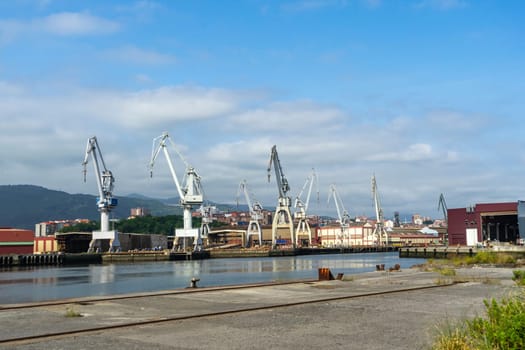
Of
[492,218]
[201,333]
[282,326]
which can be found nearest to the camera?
[201,333]

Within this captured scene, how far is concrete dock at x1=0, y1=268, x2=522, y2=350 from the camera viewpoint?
13.2 meters

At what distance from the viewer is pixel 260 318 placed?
16.9 meters

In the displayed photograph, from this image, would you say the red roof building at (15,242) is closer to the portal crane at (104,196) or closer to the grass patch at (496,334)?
the portal crane at (104,196)

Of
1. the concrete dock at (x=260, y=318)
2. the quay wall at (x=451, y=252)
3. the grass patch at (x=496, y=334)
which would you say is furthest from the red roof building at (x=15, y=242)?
the grass patch at (x=496, y=334)

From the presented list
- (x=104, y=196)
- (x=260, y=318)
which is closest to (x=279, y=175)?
(x=104, y=196)

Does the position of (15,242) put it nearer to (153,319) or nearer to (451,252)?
(451,252)

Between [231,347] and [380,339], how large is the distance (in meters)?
3.60

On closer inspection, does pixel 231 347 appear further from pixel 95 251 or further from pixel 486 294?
pixel 95 251

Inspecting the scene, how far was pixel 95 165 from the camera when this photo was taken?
132375mm

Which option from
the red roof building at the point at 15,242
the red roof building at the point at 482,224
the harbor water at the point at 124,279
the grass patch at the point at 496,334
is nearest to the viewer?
the grass patch at the point at 496,334

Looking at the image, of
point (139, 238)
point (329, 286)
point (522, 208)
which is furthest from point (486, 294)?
point (139, 238)

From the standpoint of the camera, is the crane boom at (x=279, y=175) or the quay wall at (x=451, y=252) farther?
the crane boom at (x=279, y=175)

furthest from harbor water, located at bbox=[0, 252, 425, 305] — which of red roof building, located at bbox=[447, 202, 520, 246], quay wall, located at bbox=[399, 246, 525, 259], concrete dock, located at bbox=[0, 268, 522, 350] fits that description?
red roof building, located at bbox=[447, 202, 520, 246]

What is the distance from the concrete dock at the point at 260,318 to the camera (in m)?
13.2
